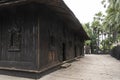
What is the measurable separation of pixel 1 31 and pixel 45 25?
2694 mm

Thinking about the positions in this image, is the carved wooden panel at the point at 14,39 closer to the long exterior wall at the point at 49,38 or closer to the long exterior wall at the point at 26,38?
the long exterior wall at the point at 26,38

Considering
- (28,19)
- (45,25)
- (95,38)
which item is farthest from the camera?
(95,38)

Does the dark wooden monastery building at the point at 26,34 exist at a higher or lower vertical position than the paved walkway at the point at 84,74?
higher

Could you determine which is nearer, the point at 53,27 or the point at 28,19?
the point at 28,19

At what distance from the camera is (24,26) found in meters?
8.95

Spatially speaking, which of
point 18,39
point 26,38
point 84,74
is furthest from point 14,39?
point 84,74

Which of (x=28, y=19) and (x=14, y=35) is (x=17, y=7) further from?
(x=14, y=35)

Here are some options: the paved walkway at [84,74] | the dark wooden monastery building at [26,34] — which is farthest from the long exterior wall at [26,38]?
the paved walkway at [84,74]

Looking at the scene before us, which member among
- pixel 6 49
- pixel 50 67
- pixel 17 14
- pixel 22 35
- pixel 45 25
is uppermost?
pixel 17 14

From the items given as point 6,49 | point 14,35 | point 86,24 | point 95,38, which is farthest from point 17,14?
point 86,24

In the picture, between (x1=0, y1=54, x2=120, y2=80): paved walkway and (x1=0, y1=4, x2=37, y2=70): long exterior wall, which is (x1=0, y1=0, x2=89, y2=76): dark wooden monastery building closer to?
(x1=0, y1=4, x2=37, y2=70): long exterior wall

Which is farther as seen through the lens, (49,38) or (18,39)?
(49,38)

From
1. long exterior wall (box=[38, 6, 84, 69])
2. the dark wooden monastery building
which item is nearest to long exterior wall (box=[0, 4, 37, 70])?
the dark wooden monastery building

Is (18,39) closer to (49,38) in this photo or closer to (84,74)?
(49,38)
